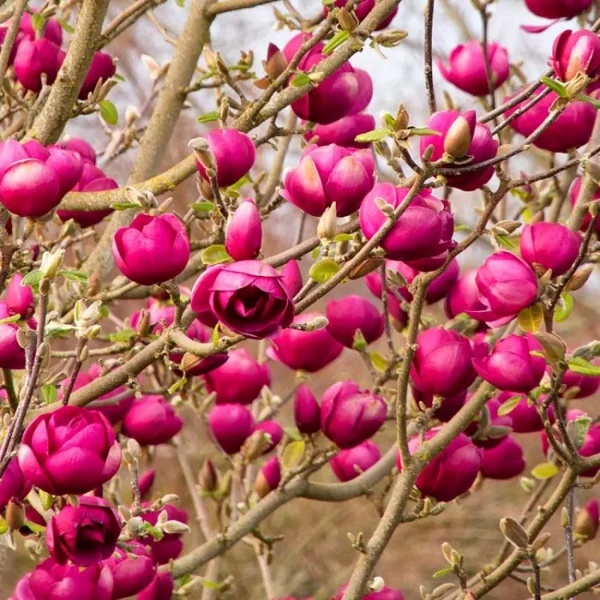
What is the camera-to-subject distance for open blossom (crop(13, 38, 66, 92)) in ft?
3.80

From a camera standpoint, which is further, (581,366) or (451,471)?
(451,471)

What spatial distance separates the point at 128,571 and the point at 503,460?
543 millimetres

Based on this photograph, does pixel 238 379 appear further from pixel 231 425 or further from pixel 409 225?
pixel 409 225

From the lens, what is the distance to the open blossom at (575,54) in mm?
833

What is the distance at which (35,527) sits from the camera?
89cm

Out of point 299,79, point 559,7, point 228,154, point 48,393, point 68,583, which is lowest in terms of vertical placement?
point 68,583

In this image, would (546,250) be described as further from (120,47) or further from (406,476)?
(120,47)

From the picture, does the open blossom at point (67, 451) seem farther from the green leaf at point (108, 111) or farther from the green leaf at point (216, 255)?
the green leaf at point (108, 111)

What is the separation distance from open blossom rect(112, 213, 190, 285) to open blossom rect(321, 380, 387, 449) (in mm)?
378

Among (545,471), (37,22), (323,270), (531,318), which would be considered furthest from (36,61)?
(545,471)

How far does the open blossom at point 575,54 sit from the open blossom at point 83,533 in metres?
0.58

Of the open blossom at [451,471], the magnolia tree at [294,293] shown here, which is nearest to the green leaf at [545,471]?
the magnolia tree at [294,293]

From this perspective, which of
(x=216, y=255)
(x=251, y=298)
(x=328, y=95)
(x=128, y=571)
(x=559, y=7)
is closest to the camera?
(x=251, y=298)

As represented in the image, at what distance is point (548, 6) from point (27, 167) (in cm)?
69
